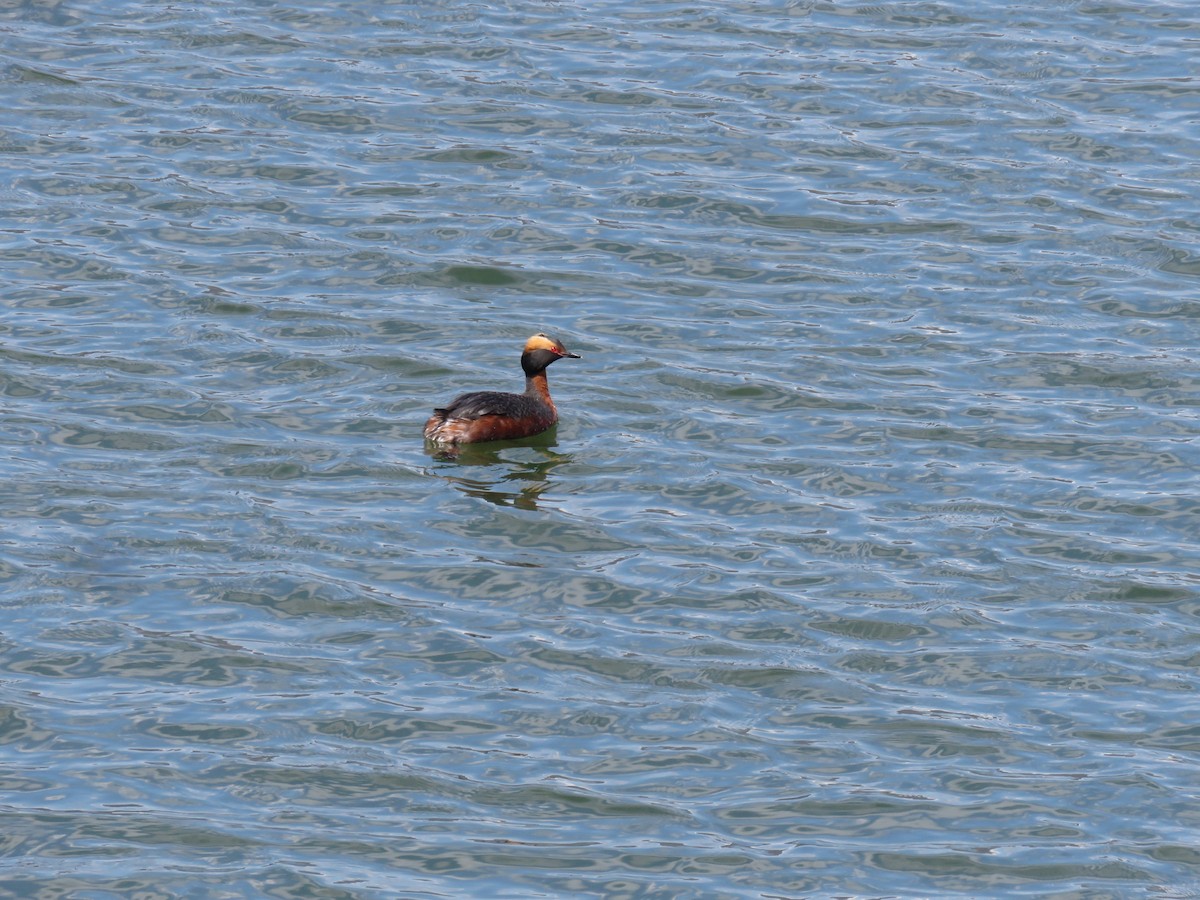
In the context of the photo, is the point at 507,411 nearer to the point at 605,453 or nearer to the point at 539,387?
the point at 539,387

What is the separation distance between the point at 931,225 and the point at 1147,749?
9.28 meters

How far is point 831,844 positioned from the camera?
11.6 metres

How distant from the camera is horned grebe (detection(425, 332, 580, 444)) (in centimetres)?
1656

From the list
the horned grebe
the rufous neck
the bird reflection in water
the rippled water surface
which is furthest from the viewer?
the rufous neck

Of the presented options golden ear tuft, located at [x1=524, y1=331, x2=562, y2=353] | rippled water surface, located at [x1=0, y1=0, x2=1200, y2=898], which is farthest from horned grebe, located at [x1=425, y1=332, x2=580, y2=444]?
rippled water surface, located at [x1=0, y1=0, x2=1200, y2=898]

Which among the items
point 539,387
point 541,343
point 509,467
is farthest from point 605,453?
point 541,343

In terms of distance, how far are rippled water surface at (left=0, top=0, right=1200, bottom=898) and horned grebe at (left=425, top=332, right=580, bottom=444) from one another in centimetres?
22

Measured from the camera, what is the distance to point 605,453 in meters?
16.9

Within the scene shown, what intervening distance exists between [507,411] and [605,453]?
85 centimetres

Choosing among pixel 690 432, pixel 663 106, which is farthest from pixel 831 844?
pixel 663 106

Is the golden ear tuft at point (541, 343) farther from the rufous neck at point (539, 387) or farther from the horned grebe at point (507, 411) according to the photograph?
the rufous neck at point (539, 387)

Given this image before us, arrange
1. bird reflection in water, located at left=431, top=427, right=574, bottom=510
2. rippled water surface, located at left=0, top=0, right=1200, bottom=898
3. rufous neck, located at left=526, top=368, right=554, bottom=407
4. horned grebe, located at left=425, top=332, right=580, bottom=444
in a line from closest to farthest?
rippled water surface, located at left=0, top=0, right=1200, bottom=898, bird reflection in water, located at left=431, top=427, right=574, bottom=510, horned grebe, located at left=425, top=332, right=580, bottom=444, rufous neck, located at left=526, top=368, right=554, bottom=407

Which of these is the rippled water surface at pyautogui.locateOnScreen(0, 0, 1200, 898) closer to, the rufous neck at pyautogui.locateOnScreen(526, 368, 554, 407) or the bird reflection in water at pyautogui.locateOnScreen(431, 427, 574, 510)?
the bird reflection in water at pyautogui.locateOnScreen(431, 427, 574, 510)

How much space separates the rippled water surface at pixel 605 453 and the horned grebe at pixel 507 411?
0.22 metres
